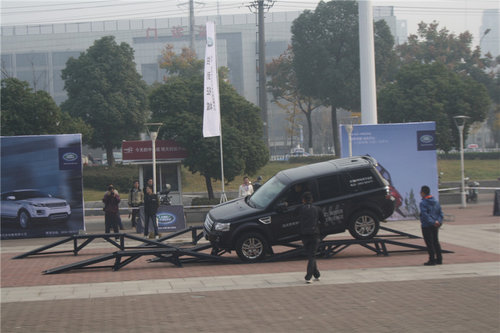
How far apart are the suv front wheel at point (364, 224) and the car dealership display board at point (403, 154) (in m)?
7.71

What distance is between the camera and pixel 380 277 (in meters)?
11.9

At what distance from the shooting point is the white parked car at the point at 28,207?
2142cm

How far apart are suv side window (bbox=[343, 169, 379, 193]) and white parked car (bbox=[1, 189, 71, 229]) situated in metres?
11.8

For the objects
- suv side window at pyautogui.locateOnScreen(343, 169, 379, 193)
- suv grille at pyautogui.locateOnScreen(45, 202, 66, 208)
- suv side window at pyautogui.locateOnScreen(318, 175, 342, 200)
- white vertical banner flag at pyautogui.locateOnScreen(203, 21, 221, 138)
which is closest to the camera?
suv side window at pyautogui.locateOnScreen(318, 175, 342, 200)

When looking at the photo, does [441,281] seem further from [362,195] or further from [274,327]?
[274,327]

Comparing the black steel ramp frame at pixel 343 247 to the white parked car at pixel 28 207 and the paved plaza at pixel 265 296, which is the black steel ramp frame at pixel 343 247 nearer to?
the paved plaza at pixel 265 296

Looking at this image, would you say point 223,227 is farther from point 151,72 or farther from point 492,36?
point 492,36

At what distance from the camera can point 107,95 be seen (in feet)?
168

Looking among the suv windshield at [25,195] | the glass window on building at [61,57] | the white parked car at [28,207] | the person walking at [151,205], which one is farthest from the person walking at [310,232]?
the glass window on building at [61,57]

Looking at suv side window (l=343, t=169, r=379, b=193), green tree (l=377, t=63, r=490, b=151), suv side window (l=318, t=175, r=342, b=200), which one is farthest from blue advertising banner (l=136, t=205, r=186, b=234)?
green tree (l=377, t=63, r=490, b=151)

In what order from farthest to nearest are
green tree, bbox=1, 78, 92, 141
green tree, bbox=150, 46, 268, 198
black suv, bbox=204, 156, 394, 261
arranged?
1. green tree, bbox=1, 78, 92, 141
2. green tree, bbox=150, 46, 268, 198
3. black suv, bbox=204, 156, 394, 261

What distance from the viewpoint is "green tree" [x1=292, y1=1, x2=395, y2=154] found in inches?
2169

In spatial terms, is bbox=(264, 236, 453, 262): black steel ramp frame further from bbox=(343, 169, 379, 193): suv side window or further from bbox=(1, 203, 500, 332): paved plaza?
bbox=(343, 169, 379, 193): suv side window

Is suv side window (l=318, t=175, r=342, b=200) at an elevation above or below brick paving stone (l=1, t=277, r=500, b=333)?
above
